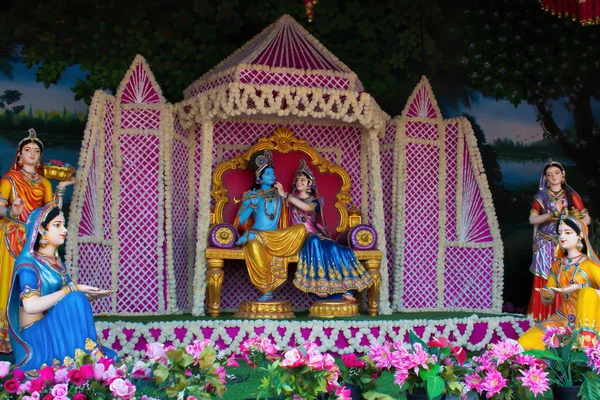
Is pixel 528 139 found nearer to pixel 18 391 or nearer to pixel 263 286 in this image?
pixel 263 286

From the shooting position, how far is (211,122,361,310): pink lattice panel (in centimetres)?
889

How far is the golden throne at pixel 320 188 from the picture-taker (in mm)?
8305

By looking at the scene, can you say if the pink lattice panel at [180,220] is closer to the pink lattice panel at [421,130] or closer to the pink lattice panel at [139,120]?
the pink lattice panel at [139,120]

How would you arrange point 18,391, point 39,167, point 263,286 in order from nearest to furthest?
point 18,391, point 39,167, point 263,286

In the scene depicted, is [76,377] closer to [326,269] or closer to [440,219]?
[326,269]

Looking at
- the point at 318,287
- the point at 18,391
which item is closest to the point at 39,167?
the point at 318,287

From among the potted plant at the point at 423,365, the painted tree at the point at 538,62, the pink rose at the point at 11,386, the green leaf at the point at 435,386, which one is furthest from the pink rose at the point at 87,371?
the painted tree at the point at 538,62

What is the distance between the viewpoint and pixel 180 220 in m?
8.68

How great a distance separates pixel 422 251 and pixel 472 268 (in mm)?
595

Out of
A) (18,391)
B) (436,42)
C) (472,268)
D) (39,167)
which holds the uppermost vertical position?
(436,42)

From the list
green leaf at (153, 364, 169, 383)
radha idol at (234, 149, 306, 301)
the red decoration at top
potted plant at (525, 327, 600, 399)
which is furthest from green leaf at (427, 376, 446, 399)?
the red decoration at top

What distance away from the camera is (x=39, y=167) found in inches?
296

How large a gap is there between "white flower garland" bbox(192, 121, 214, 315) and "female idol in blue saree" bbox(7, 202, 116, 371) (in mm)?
2464

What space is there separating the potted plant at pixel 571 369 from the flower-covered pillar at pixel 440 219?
3975 millimetres
